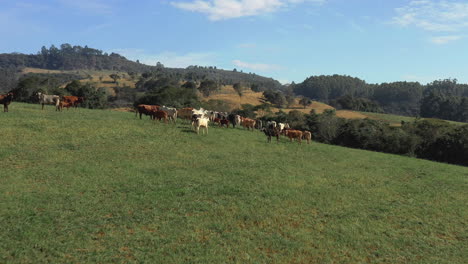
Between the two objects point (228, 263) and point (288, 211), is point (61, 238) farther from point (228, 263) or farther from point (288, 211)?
point (288, 211)

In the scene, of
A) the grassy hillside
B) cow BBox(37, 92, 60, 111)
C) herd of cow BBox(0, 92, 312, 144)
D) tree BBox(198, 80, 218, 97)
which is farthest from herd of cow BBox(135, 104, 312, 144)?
tree BBox(198, 80, 218, 97)

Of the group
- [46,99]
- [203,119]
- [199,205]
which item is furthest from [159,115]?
[199,205]

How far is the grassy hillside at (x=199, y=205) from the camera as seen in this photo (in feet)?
32.6

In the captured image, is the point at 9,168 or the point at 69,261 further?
the point at 9,168

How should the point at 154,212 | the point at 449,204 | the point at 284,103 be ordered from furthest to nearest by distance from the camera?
the point at 284,103 → the point at 449,204 → the point at 154,212

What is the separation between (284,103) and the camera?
5295 inches

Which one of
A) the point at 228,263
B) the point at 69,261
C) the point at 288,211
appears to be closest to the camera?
the point at 69,261

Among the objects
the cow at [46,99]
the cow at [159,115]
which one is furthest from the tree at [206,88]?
the cow at [159,115]

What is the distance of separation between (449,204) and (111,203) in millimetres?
16920

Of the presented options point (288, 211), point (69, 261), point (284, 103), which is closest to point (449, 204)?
point (288, 211)

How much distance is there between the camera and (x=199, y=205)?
1322 cm

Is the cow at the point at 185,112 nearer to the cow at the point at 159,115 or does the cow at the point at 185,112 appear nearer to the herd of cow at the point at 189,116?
the herd of cow at the point at 189,116

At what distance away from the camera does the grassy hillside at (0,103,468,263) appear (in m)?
9.92

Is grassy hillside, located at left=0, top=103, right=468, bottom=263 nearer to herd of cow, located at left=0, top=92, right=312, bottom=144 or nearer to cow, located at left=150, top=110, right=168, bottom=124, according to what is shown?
herd of cow, located at left=0, top=92, right=312, bottom=144
